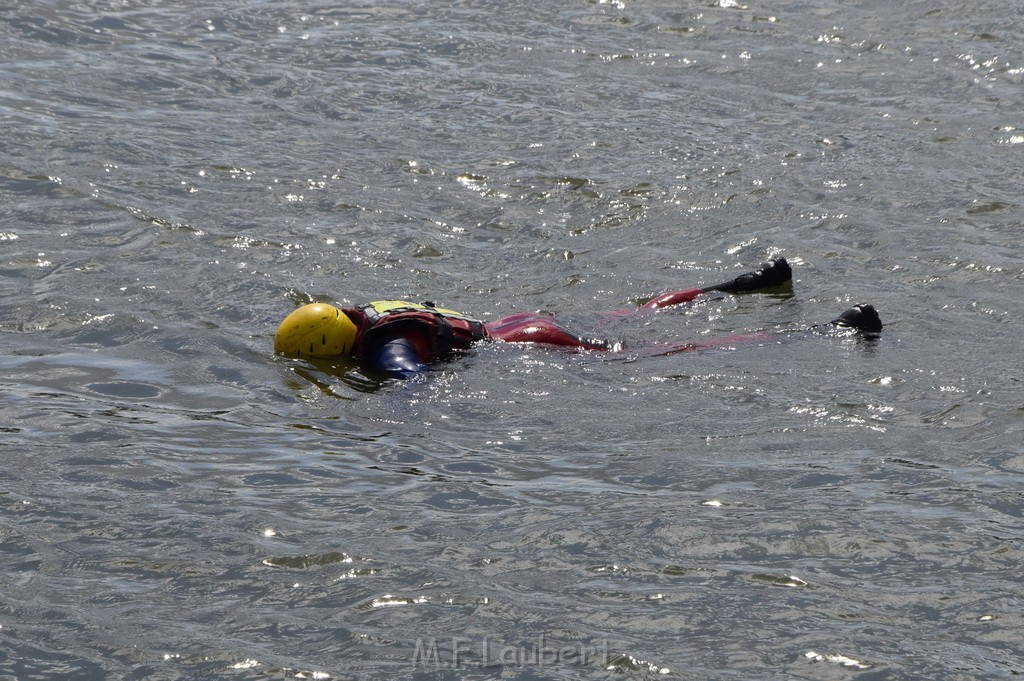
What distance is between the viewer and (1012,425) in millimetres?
8211

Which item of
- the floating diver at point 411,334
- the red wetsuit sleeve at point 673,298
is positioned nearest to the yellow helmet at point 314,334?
the floating diver at point 411,334

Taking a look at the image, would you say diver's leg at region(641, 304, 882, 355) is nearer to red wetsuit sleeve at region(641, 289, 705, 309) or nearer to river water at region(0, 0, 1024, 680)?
river water at region(0, 0, 1024, 680)

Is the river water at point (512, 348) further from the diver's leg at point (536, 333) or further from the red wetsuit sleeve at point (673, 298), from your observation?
the diver's leg at point (536, 333)

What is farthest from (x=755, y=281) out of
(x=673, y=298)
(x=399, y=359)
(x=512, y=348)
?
(x=399, y=359)

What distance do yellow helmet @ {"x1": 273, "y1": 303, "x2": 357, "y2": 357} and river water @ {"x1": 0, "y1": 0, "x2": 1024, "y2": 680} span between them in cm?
16

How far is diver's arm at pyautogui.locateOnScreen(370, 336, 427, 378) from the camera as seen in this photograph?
9430 mm

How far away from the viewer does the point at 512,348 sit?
9820mm

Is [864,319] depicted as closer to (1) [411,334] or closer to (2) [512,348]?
(2) [512,348]

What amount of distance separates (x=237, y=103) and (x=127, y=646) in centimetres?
1022

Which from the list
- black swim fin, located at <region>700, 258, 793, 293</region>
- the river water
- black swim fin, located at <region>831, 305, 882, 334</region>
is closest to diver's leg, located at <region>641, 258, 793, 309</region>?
black swim fin, located at <region>700, 258, 793, 293</region>

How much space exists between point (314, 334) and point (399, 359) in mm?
681

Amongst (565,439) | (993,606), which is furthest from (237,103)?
(993,606)

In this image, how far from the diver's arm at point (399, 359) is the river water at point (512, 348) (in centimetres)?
27

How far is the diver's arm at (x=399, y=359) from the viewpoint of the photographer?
30.9 ft
